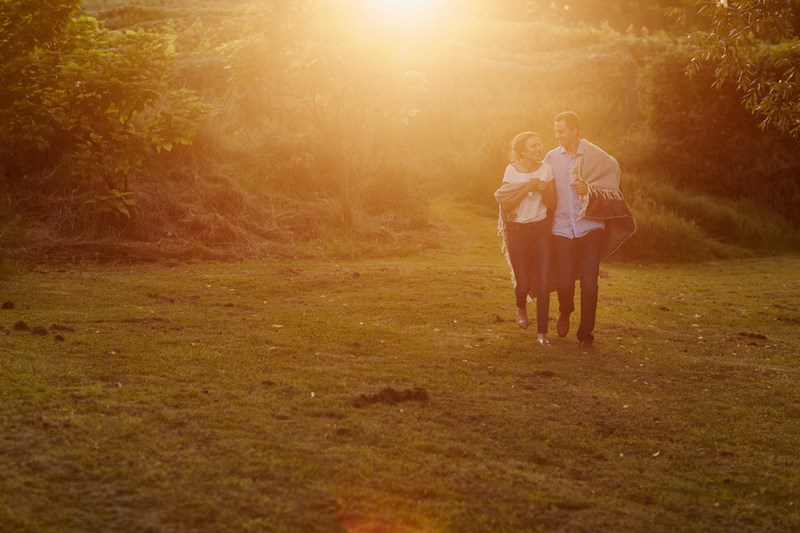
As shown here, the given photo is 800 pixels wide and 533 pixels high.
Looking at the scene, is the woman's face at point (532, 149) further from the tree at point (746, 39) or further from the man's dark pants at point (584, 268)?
the tree at point (746, 39)

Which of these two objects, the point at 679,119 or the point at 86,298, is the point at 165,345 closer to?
the point at 86,298

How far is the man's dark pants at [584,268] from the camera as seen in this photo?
8508mm

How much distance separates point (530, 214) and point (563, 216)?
1.01 feet

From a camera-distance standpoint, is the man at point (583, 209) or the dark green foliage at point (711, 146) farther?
the dark green foliage at point (711, 146)

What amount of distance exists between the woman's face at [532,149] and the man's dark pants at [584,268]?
30.9 inches

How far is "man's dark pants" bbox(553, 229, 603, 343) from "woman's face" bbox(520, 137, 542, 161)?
784 mm

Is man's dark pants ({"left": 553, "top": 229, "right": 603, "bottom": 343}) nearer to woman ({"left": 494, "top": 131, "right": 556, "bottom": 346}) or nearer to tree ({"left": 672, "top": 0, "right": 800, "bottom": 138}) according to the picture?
woman ({"left": 494, "top": 131, "right": 556, "bottom": 346})

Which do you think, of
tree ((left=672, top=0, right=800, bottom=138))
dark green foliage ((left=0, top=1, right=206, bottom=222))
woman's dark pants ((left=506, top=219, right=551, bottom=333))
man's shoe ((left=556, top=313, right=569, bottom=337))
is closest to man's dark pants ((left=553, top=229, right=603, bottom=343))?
woman's dark pants ((left=506, top=219, right=551, bottom=333))

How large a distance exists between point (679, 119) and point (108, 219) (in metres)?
14.5

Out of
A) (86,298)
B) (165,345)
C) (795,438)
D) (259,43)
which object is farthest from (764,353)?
(259,43)

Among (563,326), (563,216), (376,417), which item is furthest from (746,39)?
(376,417)

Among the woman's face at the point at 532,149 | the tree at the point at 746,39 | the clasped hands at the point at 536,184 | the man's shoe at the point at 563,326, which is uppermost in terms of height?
the tree at the point at 746,39

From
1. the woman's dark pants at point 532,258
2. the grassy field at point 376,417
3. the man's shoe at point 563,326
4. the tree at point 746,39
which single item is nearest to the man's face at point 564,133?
the woman's dark pants at point 532,258

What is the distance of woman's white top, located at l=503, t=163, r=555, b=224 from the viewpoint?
870cm
